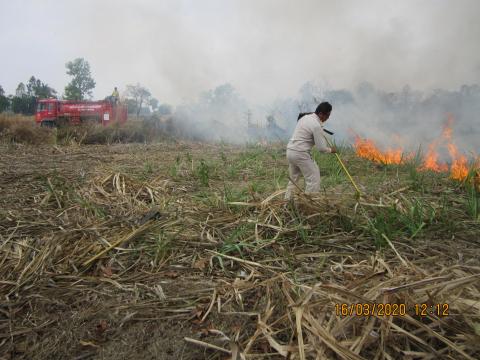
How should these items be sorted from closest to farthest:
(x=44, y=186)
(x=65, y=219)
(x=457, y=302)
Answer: (x=457, y=302) < (x=65, y=219) < (x=44, y=186)

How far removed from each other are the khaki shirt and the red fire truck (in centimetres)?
1502

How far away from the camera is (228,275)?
9.15ft

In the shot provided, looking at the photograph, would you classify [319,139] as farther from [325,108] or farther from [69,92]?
[69,92]

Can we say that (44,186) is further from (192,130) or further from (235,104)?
(235,104)

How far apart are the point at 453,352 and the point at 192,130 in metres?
18.8

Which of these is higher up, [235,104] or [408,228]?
[235,104]

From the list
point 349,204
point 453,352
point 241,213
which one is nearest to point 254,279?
point 241,213

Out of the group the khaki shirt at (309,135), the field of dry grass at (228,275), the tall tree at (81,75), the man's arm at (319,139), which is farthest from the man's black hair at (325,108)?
the tall tree at (81,75)

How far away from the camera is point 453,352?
1.78m

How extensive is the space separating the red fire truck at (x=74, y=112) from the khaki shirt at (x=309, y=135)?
15015 millimetres

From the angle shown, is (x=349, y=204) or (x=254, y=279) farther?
(x=349, y=204)

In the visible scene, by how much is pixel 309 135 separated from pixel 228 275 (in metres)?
2.82

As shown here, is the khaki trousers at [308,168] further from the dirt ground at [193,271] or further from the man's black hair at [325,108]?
the dirt ground at [193,271]

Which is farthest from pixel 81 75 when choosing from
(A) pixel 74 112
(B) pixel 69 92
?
(A) pixel 74 112
